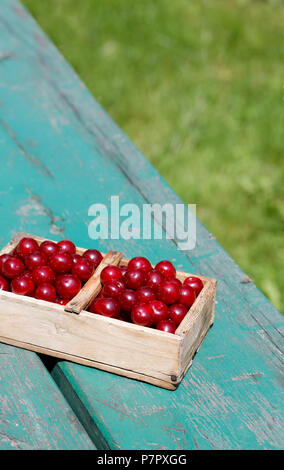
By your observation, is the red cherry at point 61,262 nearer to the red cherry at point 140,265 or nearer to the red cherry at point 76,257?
the red cherry at point 76,257

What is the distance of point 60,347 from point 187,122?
8.79ft

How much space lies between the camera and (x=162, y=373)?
1.46 meters

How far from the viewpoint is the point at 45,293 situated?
1.52 meters

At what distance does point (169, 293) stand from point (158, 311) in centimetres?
6

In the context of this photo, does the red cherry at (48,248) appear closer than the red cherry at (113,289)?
No

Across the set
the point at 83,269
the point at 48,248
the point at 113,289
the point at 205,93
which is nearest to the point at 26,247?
the point at 48,248

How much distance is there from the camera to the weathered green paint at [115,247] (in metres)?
1.39

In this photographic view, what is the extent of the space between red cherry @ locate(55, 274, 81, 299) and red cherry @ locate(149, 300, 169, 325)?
201 mm

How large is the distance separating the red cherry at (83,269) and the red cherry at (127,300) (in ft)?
0.45

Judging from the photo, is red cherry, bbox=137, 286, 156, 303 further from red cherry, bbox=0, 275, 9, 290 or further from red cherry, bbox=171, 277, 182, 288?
red cherry, bbox=0, 275, 9, 290

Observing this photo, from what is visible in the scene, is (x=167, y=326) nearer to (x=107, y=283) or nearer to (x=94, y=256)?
(x=107, y=283)

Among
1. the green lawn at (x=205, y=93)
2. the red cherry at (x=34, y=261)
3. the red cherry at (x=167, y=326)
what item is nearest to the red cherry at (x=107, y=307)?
the red cherry at (x=167, y=326)

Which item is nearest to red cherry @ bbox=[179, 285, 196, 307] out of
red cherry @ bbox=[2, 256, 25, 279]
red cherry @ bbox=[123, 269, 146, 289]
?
red cherry @ bbox=[123, 269, 146, 289]

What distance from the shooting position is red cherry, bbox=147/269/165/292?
5.11ft
